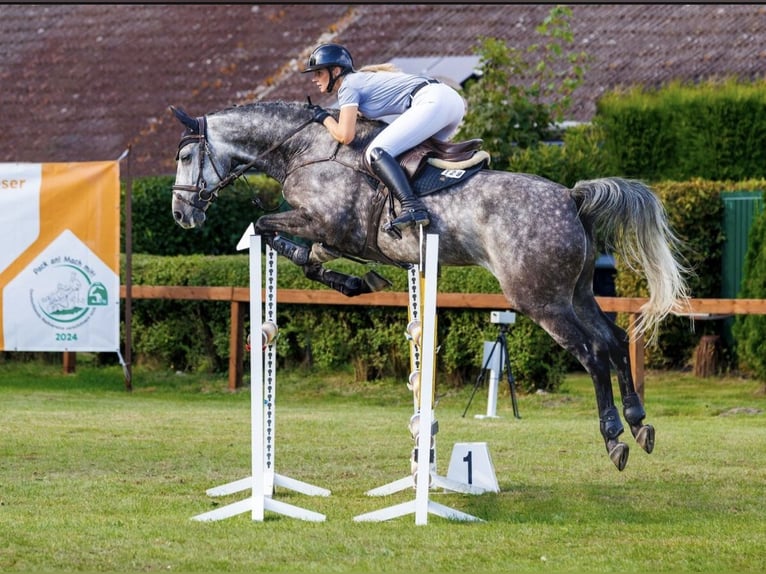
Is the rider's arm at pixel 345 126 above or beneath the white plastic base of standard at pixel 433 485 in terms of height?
above

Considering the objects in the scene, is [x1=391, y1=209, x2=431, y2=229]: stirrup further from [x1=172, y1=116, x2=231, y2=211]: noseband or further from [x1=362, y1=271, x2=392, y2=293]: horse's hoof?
[x1=172, y1=116, x2=231, y2=211]: noseband

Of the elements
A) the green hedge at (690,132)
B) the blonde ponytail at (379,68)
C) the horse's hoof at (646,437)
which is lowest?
the horse's hoof at (646,437)

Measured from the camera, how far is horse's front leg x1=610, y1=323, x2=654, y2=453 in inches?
288

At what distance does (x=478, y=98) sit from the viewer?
17031mm

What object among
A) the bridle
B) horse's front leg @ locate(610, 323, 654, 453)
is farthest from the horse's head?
horse's front leg @ locate(610, 323, 654, 453)

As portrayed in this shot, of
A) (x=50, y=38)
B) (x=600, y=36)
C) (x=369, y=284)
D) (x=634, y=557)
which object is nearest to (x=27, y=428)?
(x=369, y=284)

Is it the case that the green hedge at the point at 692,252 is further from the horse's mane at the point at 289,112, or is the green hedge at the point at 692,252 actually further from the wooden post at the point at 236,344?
the horse's mane at the point at 289,112

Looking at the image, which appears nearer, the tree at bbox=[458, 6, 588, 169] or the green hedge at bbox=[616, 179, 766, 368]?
the green hedge at bbox=[616, 179, 766, 368]

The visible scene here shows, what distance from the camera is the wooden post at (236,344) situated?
1399 centimetres

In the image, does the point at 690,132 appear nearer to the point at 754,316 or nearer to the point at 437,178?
the point at 754,316

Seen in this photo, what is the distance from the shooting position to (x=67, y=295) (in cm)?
1364

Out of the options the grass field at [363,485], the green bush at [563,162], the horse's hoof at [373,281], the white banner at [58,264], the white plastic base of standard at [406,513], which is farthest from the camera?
the green bush at [563,162]

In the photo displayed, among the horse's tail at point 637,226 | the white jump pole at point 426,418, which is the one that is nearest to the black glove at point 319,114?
the white jump pole at point 426,418

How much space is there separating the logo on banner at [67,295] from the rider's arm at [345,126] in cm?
652
